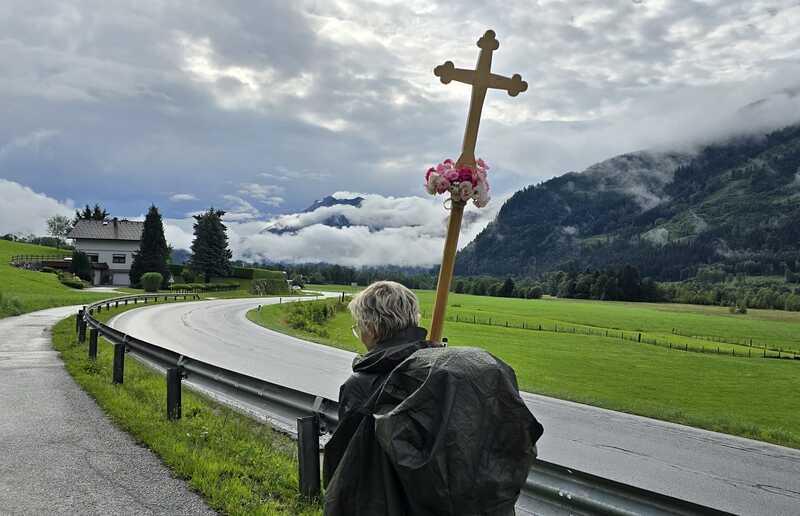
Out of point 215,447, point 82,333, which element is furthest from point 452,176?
point 82,333

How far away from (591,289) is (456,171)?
131 metres

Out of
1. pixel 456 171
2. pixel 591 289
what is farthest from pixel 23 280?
pixel 591 289

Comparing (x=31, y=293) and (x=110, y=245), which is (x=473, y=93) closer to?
(x=31, y=293)

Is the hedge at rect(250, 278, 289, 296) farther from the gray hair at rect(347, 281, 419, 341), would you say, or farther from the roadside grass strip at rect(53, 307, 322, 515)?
the gray hair at rect(347, 281, 419, 341)

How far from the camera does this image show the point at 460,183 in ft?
15.1

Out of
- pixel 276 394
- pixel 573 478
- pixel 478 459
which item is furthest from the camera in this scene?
pixel 276 394

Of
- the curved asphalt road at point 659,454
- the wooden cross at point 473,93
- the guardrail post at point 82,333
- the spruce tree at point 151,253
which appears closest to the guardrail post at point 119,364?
the curved asphalt road at point 659,454

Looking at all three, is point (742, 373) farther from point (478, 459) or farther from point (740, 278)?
Result: point (740, 278)

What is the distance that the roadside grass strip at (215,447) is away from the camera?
5281 millimetres

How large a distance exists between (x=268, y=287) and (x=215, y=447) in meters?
83.2

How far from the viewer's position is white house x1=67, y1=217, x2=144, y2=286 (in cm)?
9719

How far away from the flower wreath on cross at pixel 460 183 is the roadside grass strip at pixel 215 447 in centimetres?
284

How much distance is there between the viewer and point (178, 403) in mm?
8109

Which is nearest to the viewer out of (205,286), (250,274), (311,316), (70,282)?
(311,316)
